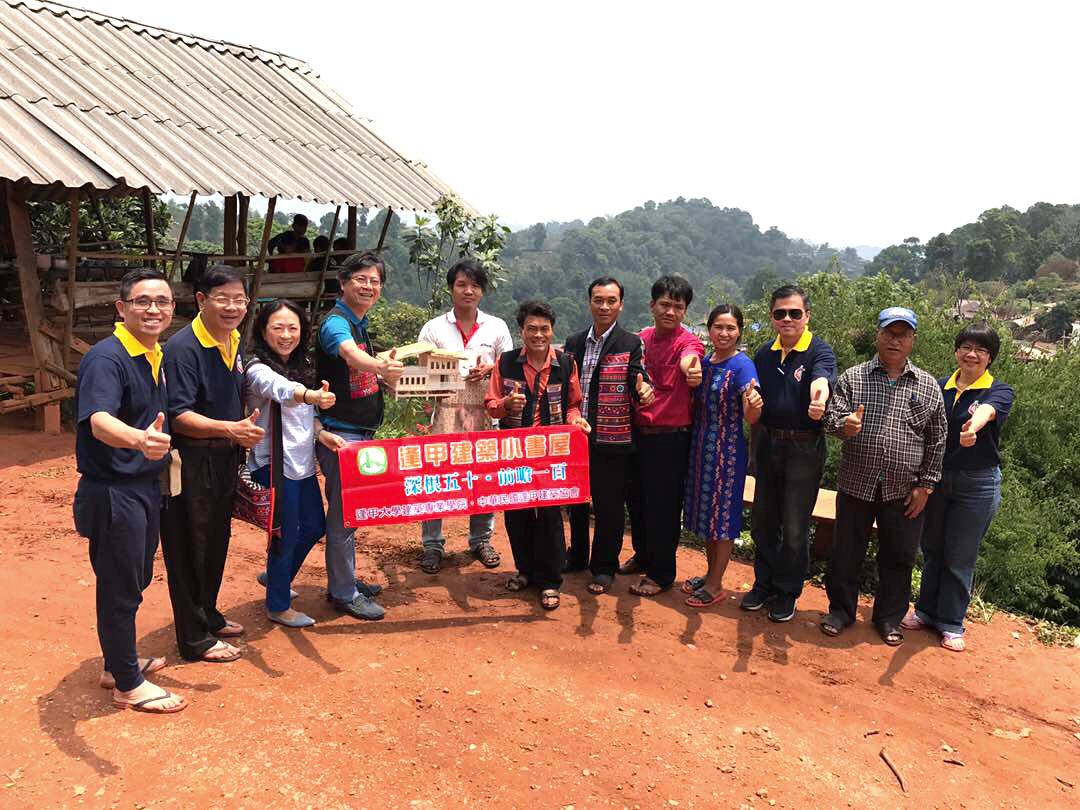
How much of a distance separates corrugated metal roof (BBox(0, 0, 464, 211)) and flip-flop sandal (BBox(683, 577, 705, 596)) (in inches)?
229

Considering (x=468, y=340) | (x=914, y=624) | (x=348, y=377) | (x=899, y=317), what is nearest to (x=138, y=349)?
(x=348, y=377)

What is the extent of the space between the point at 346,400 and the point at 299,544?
0.79 meters

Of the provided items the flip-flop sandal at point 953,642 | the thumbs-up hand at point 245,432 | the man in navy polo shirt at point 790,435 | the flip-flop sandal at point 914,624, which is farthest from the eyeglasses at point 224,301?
the flip-flop sandal at point 953,642

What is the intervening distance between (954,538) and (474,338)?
3.02 metres

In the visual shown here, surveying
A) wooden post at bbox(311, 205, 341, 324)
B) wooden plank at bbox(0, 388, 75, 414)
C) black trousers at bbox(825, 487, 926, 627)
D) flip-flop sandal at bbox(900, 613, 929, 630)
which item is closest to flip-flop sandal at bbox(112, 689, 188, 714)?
black trousers at bbox(825, 487, 926, 627)

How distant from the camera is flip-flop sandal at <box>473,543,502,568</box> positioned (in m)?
5.25

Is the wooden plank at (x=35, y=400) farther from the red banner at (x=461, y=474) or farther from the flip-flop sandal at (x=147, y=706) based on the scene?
the flip-flop sandal at (x=147, y=706)

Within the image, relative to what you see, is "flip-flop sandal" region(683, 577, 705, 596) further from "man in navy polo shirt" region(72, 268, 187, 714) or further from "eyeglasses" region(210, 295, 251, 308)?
"eyeglasses" region(210, 295, 251, 308)

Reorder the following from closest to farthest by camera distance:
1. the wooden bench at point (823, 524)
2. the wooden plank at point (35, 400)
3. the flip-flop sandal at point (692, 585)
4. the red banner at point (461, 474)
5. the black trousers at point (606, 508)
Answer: the red banner at point (461, 474), the black trousers at point (606, 508), the flip-flop sandal at point (692, 585), the wooden bench at point (823, 524), the wooden plank at point (35, 400)

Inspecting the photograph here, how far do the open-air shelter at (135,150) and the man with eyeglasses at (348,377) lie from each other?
159 inches

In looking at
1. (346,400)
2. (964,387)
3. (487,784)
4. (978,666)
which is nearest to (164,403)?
(346,400)

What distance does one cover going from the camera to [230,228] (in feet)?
35.6

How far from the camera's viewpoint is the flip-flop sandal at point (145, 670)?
133 inches

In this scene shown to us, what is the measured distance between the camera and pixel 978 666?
4457mm
